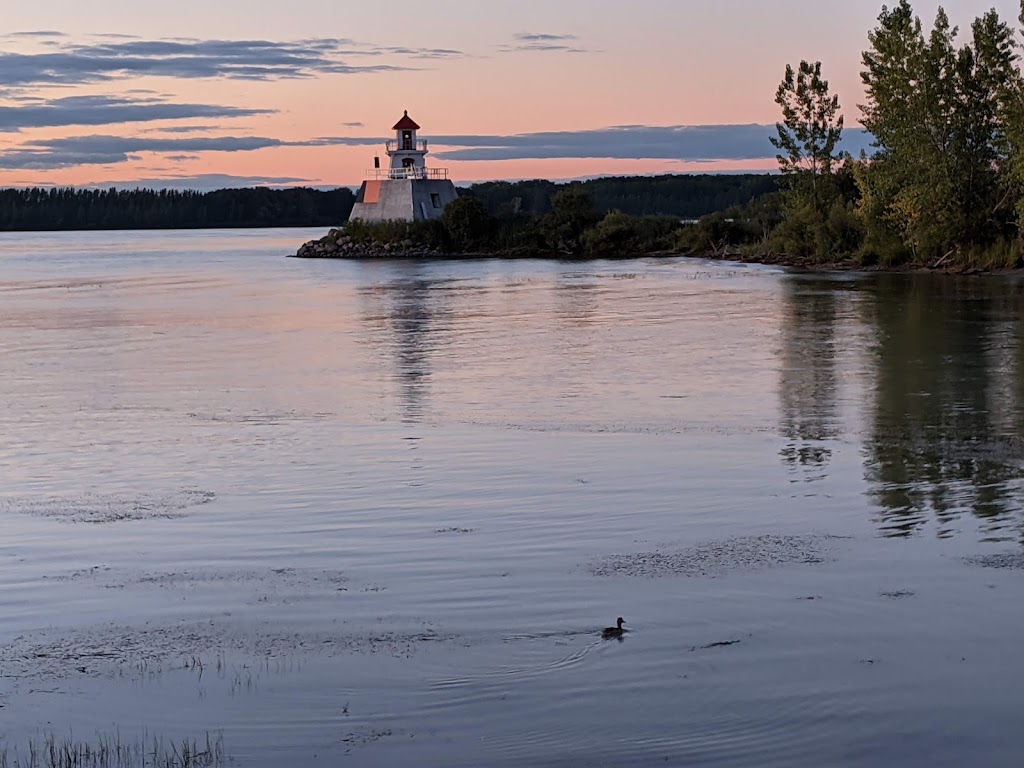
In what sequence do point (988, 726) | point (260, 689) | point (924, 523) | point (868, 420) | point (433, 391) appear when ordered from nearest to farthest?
point (988, 726) → point (260, 689) → point (924, 523) → point (868, 420) → point (433, 391)

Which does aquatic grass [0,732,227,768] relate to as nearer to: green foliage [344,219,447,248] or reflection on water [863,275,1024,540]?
reflection on water [863,275,1024,540]

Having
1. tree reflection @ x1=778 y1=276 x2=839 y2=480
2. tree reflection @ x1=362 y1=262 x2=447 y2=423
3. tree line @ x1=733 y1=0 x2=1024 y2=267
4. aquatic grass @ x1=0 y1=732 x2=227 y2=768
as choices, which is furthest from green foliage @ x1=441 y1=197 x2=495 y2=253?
aquatic grass @ x1=0 y1=732 x2=227 y2=768

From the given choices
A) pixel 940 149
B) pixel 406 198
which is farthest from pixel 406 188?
pixel 940 149

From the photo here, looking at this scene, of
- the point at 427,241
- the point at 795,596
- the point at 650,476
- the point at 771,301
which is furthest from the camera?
the point at 427,241

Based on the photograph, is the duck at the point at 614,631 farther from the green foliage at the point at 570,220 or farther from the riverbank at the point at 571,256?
the green foliage at the point at 570,220

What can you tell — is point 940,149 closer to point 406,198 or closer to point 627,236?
point 627,236

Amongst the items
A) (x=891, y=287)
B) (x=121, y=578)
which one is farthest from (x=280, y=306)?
(x=121, y=578)

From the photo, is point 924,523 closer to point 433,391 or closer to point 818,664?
point 818,664

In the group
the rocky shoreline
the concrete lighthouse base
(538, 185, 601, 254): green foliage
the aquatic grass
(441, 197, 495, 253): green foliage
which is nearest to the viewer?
the aquatic grass

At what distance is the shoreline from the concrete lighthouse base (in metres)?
2.67

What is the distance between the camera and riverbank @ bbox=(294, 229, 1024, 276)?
50875 millimetres

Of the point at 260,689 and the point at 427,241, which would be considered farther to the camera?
the point at 427,241

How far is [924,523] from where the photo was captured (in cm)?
1081

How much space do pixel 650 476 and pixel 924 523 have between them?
307 centimetres
